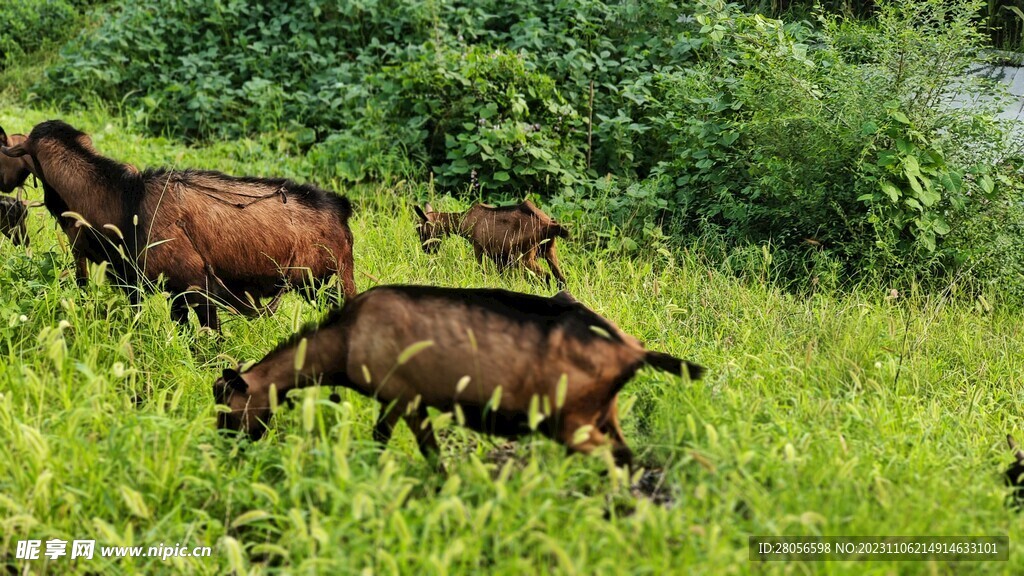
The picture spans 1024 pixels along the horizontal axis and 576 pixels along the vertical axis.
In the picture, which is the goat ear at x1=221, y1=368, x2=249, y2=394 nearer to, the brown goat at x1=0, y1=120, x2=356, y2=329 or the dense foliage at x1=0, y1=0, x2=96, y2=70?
the brown goat at x1=0, y1=120, x2=356, y2=329

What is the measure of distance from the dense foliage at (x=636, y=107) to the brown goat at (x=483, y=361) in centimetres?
345

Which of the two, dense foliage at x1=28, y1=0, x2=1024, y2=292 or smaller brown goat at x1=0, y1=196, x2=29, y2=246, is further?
dense foliage at x1=28, y1=0, x2=1024, y2=292

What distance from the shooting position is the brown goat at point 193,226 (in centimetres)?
506

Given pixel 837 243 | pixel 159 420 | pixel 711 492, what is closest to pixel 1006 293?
pixel 837 243

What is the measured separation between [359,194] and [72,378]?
165 inches

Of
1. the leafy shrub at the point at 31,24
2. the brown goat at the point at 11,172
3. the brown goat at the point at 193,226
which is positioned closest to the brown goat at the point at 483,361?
the brown goat at the point at 193,226

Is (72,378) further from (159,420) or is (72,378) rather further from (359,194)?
(359,194)

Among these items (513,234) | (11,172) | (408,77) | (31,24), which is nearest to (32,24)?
(31,24)

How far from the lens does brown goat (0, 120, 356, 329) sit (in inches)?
199

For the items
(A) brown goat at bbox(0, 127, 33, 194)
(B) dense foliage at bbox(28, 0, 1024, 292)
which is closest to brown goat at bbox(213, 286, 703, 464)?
(A) brown goat at bbox(0, 127, 33, 194)

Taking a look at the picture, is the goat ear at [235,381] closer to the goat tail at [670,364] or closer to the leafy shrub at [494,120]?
the goat tail at [670,364]

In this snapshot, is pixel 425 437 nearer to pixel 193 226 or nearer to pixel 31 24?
pixel 193 226

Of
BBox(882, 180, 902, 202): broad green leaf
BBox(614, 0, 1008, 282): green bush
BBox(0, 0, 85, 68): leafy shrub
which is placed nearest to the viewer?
BBox(882, 180, 902, 202): broad green leaf

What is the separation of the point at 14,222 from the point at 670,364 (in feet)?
15.1
